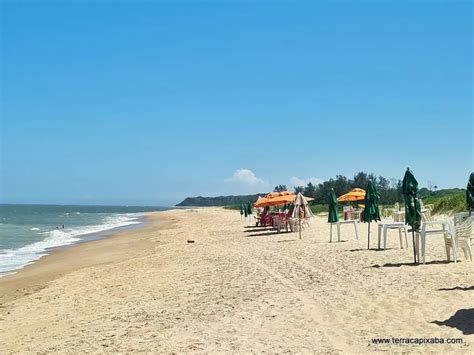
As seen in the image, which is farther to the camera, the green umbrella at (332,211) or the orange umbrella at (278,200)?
the orange umbrella at (278,200)

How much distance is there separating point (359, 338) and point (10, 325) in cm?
593

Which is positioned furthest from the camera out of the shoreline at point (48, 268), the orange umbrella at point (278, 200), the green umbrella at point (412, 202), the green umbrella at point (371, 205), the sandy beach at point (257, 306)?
the orange umbrella at point (278, 200)

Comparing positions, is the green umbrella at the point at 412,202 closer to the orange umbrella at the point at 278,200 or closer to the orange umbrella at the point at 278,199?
the orange umbrella at the point at 278,200

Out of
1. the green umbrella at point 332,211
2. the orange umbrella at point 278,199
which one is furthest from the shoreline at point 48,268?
the green umbrella at point 332,211

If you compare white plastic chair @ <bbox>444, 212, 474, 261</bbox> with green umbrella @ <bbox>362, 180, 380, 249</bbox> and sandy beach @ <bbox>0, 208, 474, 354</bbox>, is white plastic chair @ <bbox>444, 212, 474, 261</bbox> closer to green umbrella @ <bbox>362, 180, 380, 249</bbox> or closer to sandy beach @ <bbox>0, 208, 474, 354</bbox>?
sandy beach @ <bbox>0, 208, 474, 354</bbox>

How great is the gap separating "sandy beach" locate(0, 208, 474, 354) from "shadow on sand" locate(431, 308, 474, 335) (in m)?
0.01

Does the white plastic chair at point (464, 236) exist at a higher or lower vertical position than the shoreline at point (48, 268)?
higher

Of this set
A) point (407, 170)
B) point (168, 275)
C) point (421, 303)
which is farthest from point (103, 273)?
point (421, 303)

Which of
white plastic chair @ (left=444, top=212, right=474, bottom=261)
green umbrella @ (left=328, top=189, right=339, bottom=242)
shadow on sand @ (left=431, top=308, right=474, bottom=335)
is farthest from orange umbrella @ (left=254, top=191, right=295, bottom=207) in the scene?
shadow on sand @ (left=431, top=308, right=474, bottom=335)

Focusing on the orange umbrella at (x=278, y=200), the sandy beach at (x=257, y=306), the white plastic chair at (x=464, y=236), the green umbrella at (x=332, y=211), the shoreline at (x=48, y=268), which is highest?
the orange umbrella at (x=278, y=200)

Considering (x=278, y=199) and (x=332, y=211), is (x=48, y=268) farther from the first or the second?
(x=278, y=199)

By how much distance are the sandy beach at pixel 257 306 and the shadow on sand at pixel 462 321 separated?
Result: 0.04 feet

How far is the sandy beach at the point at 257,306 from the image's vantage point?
5824 mm

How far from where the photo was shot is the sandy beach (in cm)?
582
